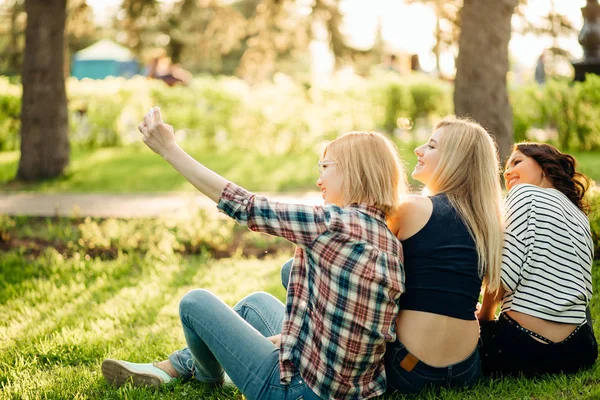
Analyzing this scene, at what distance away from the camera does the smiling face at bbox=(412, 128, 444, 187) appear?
3.08 metres

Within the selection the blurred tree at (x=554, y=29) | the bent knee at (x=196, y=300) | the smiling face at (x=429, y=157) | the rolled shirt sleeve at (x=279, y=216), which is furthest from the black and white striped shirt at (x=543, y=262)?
the blurred tree at (x=554, y=29)

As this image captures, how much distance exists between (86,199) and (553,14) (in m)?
19.3

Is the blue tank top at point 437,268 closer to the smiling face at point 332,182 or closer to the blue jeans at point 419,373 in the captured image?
the blue jeans at point 419,373

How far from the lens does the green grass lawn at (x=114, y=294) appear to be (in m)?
3.46

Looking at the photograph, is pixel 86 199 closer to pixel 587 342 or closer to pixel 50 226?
pixel 50 226

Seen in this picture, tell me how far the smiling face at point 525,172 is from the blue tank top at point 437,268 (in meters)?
0.74

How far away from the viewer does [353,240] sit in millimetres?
2643

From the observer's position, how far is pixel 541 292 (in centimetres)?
310

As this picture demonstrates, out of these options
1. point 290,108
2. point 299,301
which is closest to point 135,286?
point 299,301

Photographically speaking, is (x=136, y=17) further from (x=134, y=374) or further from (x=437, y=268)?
(x=437, y=268)

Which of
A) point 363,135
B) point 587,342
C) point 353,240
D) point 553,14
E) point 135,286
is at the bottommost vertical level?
point 135,286

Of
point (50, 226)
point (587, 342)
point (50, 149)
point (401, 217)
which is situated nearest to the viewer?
point (401, 217)

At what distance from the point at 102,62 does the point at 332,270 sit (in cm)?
3839

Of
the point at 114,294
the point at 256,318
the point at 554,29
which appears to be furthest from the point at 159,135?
the point at 554,29
